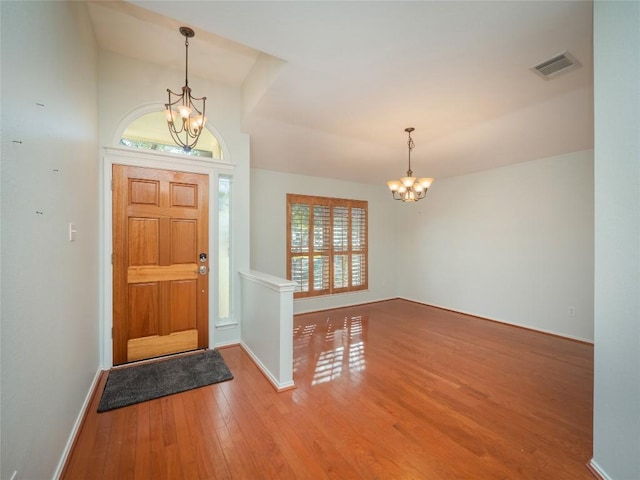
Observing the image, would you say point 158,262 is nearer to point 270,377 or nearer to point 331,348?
point 270,377

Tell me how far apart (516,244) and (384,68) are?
3.72 metres

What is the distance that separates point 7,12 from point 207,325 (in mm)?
2984

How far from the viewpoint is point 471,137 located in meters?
3.74

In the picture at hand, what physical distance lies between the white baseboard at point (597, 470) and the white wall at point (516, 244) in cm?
283

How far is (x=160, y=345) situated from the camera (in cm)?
308

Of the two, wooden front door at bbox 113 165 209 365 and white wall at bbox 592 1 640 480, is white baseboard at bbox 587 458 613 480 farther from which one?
wooden front door at bbox 113 165 209 365

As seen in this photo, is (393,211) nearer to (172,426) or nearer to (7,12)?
(172,426)

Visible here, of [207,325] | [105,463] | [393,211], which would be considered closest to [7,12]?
[105,463]

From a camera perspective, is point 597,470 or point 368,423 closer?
point 597,470

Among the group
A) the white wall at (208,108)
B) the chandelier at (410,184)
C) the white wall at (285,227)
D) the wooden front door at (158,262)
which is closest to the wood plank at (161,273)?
the wooden front door at (158,262)

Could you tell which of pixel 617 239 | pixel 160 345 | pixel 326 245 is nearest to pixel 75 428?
pixel 160 345

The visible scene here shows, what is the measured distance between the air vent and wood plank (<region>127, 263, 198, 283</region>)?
3926 mm

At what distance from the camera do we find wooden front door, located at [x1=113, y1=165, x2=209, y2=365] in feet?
9.53

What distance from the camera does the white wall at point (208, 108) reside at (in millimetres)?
2850
